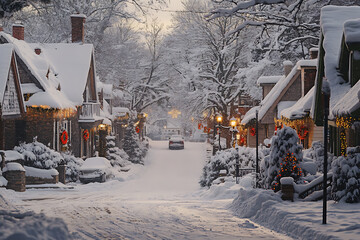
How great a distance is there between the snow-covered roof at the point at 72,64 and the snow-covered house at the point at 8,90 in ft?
27.5

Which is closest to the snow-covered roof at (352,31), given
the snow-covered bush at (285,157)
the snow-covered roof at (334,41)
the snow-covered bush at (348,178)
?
the snow-covered roof at (334,41)

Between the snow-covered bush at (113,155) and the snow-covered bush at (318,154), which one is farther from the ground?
the snow-covered bush at (318,154)

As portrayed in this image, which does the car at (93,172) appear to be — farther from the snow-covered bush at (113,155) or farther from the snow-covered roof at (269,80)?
the snow-covered roof at (269,80)

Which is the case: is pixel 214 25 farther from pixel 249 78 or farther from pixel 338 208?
pixel 338 208

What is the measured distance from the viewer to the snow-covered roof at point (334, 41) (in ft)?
58.2

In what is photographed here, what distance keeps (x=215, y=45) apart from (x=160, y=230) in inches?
1525

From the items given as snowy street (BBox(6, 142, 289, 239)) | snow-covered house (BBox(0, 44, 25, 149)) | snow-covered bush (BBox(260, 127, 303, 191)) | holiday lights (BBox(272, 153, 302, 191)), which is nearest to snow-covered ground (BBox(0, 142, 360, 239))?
snowy street (BBox(6, 142, 289, 239))

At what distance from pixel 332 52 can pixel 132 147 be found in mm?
33039

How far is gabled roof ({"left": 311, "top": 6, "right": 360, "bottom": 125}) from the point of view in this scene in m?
17.9

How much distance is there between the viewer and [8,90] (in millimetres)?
26188

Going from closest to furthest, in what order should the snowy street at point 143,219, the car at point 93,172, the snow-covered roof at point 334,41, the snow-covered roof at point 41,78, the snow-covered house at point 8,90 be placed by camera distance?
the snowy street at point 143,219, the snow-covered roof at point 334,41, the snow-covered house at point 8,90, the snow-covered roof at point 41,78, the car at point 93,172

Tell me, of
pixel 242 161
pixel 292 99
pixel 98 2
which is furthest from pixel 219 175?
pixel 98 2

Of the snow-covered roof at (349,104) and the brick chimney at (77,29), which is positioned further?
the brick chimney at (77,29)

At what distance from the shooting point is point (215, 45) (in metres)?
49.2
